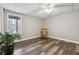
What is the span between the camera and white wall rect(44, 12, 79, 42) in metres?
2.08

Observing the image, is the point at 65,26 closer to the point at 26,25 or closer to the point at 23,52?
the point at 26,25

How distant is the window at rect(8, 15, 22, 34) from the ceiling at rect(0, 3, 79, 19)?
14 centimetres

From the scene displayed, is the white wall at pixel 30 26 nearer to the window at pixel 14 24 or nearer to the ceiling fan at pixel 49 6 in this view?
the window at pixel 14 24

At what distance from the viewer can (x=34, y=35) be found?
2.14 metres

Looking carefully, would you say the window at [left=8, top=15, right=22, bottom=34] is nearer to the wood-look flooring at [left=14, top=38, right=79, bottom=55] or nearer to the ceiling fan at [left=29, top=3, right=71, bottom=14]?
the wood-look flooring at [left=14, top=38, right=79, bottom=55]

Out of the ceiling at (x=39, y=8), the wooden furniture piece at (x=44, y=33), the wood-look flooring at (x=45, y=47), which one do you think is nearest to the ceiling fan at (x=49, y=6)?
the ceiling at (x=39, y=8)

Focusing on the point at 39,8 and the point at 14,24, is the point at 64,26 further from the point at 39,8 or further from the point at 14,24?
the point at 14,24

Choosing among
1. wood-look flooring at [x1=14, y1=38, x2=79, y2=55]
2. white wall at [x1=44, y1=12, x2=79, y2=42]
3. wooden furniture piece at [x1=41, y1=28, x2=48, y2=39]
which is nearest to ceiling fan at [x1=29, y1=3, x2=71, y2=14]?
white wall at [x1=44, y1=12, x2=79, y2=42]

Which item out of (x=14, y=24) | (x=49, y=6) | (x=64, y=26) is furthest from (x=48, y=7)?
(x=14, y=24)

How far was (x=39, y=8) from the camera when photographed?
209 centimetres

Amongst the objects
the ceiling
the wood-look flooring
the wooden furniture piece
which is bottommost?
the wood-look flooring

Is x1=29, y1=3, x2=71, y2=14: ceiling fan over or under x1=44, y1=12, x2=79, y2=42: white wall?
over

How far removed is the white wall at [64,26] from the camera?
2.08 m

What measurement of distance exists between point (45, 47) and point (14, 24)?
685mm
